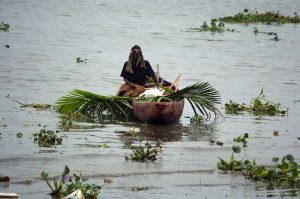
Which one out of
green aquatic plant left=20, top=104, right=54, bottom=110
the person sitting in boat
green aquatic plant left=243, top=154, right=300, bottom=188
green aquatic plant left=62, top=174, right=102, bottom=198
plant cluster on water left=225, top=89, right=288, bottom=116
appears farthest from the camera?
plant cluster on water left=225, top=89, right=288, bottom=116

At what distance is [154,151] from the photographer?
472 inches

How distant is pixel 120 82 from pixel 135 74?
256 inches

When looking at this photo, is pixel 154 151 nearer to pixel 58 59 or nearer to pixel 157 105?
pixel 157 105

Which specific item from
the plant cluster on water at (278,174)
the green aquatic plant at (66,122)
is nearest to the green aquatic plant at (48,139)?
the green aquatic plant at (66,122)

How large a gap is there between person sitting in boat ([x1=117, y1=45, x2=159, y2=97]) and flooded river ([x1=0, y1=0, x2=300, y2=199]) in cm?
72

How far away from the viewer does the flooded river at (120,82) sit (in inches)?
437

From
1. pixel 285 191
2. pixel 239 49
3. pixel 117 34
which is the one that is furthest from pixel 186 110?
pixel 117 34

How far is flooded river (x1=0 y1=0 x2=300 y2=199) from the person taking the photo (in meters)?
11.1

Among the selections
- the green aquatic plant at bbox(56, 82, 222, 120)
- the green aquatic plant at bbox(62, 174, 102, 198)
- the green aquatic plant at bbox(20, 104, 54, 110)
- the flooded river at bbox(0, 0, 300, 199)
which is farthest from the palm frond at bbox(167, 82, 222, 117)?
the green aquatic plant at bbox(62, 174, 102, 198)

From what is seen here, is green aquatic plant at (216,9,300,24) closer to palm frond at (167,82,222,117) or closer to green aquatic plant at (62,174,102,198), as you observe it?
palm frond at (167,82,222,117)

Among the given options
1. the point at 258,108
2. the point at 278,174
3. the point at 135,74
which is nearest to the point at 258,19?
the point at 258,108

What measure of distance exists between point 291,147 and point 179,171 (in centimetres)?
297

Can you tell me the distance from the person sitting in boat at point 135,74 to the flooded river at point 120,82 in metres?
0.72

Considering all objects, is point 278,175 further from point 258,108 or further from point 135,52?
point 258,108
